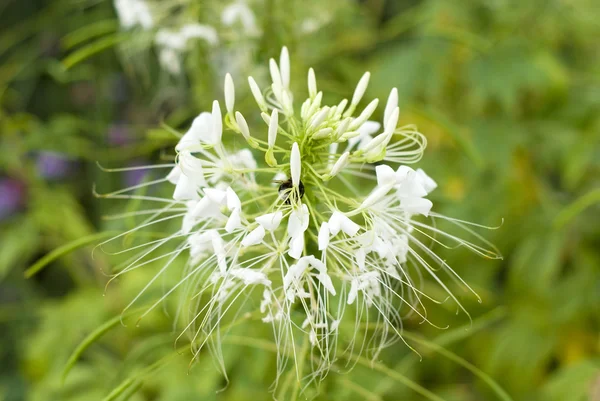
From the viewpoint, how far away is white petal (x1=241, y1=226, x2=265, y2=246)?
0.70 meters

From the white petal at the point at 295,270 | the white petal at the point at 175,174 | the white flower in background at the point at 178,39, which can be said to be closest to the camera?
the white petal at the point at 295,270

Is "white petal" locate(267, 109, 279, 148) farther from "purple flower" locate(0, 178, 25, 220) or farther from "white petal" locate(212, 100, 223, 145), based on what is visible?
"purple flower" locate(0, 178, 25, 220)

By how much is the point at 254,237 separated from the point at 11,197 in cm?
219

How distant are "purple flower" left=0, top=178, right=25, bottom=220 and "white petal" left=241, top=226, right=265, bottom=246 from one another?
209 centimetres

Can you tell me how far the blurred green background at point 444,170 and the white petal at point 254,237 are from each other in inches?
18.3

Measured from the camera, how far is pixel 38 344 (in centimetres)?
176

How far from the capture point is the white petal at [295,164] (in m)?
0.71

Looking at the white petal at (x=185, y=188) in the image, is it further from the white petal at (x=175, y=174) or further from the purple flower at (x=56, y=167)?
the purple flower at (x=56, y=167)

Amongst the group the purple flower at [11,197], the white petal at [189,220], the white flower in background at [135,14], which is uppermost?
the white flower in background at [135,14]

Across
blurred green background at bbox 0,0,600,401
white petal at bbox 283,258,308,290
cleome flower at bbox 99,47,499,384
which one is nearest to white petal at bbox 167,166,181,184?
cleome flower at bbox 99,47,499,384

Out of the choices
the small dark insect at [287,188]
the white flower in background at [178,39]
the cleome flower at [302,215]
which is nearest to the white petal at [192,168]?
the cleome flower at [302,215]

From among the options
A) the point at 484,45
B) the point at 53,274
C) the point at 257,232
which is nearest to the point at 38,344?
the point at 53,274

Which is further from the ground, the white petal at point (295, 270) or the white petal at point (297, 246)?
the white petal at point (297, 246)

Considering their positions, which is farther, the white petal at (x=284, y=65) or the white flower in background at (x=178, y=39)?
the white flower in background at (x=178, y=39)
